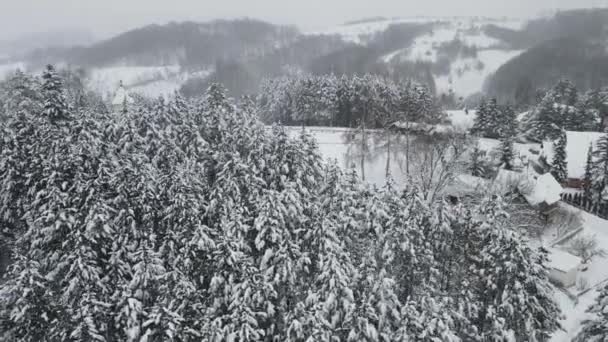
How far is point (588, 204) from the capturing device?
49.1 m

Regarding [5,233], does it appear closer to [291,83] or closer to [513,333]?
[513,333]

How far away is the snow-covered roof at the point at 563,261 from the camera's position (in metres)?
32.2

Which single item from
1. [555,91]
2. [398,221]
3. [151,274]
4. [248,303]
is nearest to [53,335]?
[151,274]

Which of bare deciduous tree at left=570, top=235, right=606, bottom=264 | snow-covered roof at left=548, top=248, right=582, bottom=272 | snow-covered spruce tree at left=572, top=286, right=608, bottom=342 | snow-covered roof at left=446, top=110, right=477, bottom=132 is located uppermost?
snow-covered spruce tree at left=572, top=286, right=608, bottom=342

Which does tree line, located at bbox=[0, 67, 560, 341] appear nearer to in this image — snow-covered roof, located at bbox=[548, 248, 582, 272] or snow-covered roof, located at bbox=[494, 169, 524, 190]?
snow-covered roof, located at bbox=[548, 248, 582, 272]

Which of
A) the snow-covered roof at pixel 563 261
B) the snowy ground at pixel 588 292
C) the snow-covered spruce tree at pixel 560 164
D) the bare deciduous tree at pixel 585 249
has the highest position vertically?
the snow-covered spruce tree at pixel 560 164

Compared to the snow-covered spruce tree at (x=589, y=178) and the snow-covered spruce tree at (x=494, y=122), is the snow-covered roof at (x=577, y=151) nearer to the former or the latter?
the snow-covered spruce tree at (x=589, y=178)

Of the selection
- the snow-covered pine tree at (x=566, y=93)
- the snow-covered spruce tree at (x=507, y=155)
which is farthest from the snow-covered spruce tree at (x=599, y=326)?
the snow-covered pine tree at (x=566, y=93)

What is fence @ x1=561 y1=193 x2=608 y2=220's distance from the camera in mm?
47594

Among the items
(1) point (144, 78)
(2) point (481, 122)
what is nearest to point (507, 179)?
(2) point (481, 122)

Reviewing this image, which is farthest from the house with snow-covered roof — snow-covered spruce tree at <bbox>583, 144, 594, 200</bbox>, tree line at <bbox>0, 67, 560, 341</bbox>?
tree line at <bbox>0, 67, 560, 341</bbox>

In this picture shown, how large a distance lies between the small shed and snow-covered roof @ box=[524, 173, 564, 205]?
276 inches

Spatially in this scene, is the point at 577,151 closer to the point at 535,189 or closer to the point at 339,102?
the point at 535,189

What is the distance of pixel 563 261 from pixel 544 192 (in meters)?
9.69
